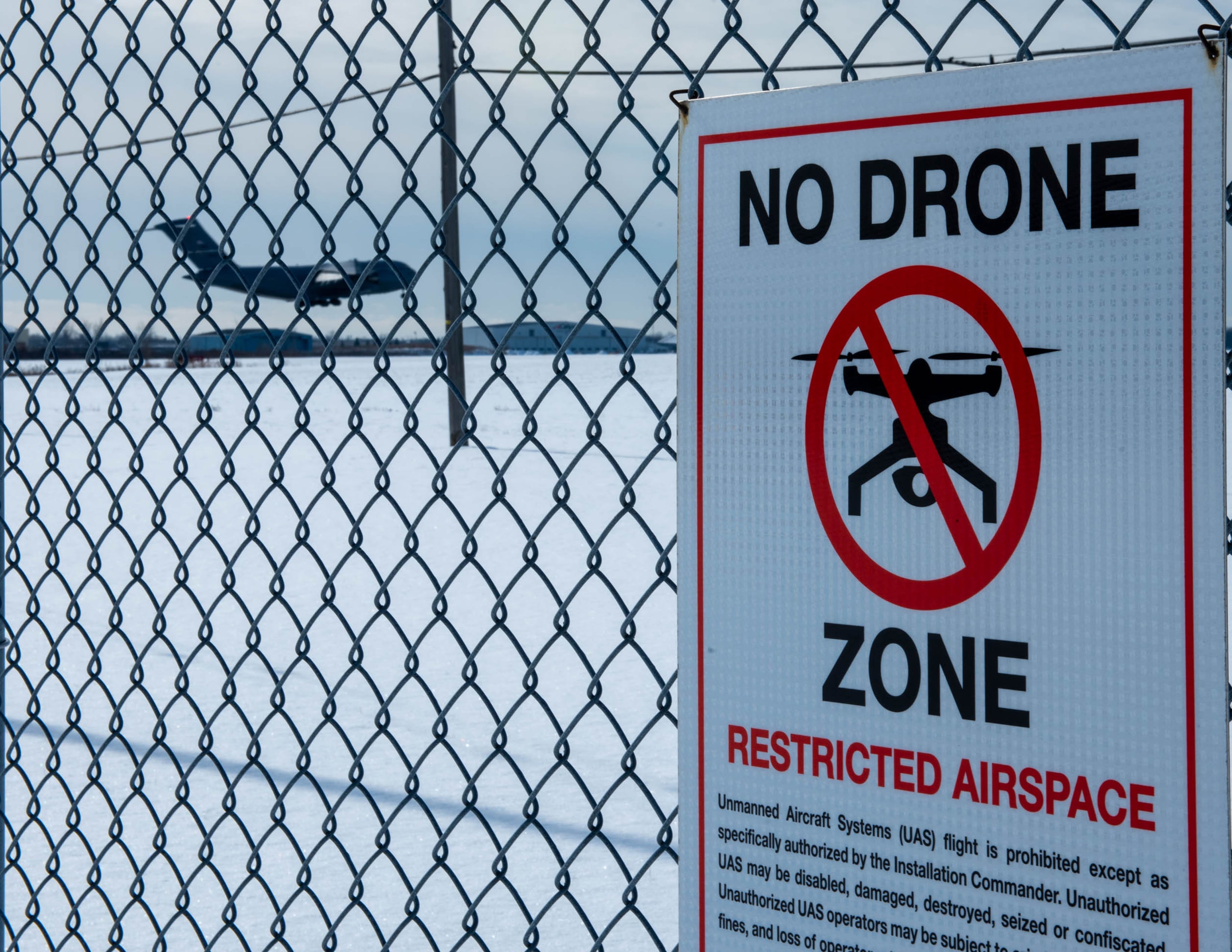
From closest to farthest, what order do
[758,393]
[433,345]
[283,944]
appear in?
[758,393] < [433,345] < [283,944]

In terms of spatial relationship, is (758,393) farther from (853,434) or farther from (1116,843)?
(1116,843)

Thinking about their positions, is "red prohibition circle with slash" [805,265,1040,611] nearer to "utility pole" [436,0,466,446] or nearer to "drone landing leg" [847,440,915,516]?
"drone landing leg" [847,440,915,516]

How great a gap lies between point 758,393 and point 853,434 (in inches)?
5.2

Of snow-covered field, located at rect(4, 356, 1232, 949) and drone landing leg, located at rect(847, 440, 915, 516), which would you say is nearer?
drone landing leg, located at rect(847, 440, 915, 516)

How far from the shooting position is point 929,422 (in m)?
1.26

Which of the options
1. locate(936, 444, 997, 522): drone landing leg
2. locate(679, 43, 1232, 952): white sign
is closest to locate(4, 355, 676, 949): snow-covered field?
locate(679, 43, 1232, 952): white sign

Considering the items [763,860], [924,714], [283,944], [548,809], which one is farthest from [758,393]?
[548,809]

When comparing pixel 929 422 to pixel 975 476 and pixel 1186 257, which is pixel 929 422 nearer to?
pixel 975 476

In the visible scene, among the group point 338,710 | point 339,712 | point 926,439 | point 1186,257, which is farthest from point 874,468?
point 339,712

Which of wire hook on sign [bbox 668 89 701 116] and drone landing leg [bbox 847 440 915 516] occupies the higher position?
wire hook on sign [bbox 668 89 701 116]

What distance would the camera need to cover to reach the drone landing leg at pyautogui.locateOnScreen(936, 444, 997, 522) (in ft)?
4.06

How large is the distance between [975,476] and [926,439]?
0.06 m

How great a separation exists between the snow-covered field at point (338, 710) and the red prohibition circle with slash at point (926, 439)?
0.23 metres

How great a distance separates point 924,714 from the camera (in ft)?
4.19
